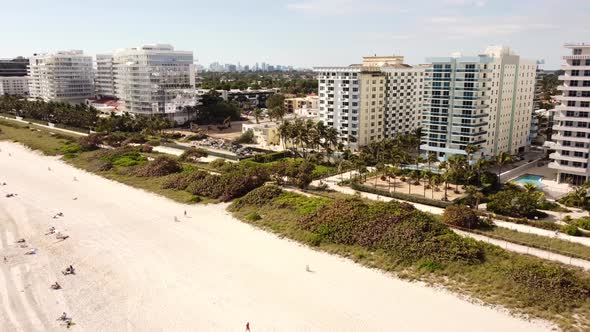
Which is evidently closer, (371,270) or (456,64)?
(371,270)

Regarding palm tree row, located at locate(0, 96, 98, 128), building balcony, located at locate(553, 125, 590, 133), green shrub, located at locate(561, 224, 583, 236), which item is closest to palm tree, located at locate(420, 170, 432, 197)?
building balcony, located at locate(553, 125, 590, 133)

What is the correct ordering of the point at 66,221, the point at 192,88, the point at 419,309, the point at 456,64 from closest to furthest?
the point at 419,309, the point at 66,221, the point at 456,64, the point at 192,88

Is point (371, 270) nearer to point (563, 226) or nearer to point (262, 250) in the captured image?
point (262, 250)

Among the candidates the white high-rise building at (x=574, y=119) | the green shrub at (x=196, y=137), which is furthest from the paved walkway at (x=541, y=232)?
the green shrub at (x=196, y=137)

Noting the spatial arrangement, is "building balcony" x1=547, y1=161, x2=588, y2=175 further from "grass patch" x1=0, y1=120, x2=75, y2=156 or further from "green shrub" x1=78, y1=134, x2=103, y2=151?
"grass patch" x1=0, y1=120, x2=75, y2=156

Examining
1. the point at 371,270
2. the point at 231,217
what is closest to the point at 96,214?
the point at 231,217
